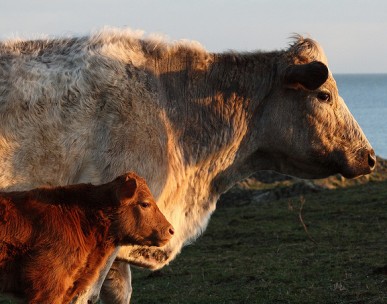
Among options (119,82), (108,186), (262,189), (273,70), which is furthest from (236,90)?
(262,189)

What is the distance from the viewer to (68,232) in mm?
8531

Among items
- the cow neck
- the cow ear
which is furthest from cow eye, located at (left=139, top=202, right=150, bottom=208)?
the cow ear

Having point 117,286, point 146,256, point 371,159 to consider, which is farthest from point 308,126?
point 117,286

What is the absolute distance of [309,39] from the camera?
1062cm

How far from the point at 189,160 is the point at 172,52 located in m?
1.12

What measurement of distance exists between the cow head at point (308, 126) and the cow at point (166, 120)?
0.01m

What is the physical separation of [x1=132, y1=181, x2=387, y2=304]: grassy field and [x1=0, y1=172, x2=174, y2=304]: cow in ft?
12.6

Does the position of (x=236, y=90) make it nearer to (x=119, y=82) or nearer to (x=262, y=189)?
(x=119, y=82)

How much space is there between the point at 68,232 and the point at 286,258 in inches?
308

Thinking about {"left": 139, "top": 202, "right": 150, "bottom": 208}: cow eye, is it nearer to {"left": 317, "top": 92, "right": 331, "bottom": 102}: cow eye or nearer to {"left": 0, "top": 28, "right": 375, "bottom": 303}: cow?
{"left": 0, "top": 28, "right": 375, "bottom": 303}: cow

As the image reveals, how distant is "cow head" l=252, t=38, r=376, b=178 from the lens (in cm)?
1016

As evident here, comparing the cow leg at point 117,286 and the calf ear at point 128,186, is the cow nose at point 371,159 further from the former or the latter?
the calf ear at point 128,186

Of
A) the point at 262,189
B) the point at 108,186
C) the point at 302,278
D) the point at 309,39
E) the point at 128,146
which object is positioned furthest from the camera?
the point at 262,189

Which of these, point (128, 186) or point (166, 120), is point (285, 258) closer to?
point (166, 120)
